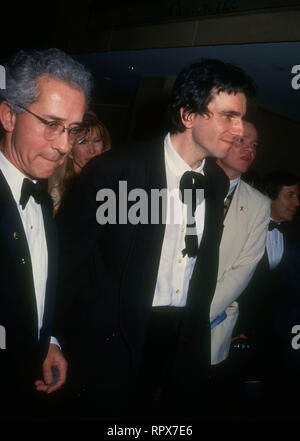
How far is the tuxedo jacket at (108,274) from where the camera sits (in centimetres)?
165

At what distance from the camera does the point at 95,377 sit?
1.69 meters

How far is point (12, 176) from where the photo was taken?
1.36 m

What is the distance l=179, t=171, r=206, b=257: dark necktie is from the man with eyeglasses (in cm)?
58

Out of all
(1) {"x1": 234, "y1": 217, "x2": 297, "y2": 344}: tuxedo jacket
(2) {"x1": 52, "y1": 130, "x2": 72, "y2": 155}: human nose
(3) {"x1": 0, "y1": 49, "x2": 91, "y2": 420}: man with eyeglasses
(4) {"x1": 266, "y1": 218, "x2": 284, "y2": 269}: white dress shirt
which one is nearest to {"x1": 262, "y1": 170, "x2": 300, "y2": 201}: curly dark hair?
(4) {"x1": 266, "y1": 218, "x2": 284, "y2": 269}: white dress shirt

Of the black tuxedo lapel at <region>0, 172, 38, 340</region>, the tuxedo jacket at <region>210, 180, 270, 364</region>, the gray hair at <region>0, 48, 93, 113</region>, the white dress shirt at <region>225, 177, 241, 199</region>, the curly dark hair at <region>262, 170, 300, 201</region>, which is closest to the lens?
the black tuxedo lapel at <region>0, 172, 38, 340</region>

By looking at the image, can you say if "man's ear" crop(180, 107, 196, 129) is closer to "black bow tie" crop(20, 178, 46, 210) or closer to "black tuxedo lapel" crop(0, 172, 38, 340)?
"black bow tie" crop(20, 178, 46, 210)

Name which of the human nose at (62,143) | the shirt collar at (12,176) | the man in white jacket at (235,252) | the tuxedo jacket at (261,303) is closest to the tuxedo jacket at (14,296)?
the shirt collar at (12,176)

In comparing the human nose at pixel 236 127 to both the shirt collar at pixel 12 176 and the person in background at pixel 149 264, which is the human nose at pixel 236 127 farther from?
the shirt collar at pixel 12 176

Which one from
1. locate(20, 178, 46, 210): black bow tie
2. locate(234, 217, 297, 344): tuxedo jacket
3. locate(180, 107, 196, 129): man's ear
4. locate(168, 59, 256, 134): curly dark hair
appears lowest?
locate(234, 217, 297, 344): tuxedo jacket

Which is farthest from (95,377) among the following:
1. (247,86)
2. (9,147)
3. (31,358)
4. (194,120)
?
(247,86)

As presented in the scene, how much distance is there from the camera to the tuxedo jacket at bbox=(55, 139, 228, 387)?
1.65 meters

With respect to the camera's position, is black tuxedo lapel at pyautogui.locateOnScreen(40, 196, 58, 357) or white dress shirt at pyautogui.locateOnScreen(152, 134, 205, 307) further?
white dress shirt at pyautogui.locateOnScreen(152, 134, 205, 307)

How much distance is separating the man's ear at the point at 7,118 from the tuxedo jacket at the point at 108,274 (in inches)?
17.1

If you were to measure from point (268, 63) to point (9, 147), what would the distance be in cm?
311
